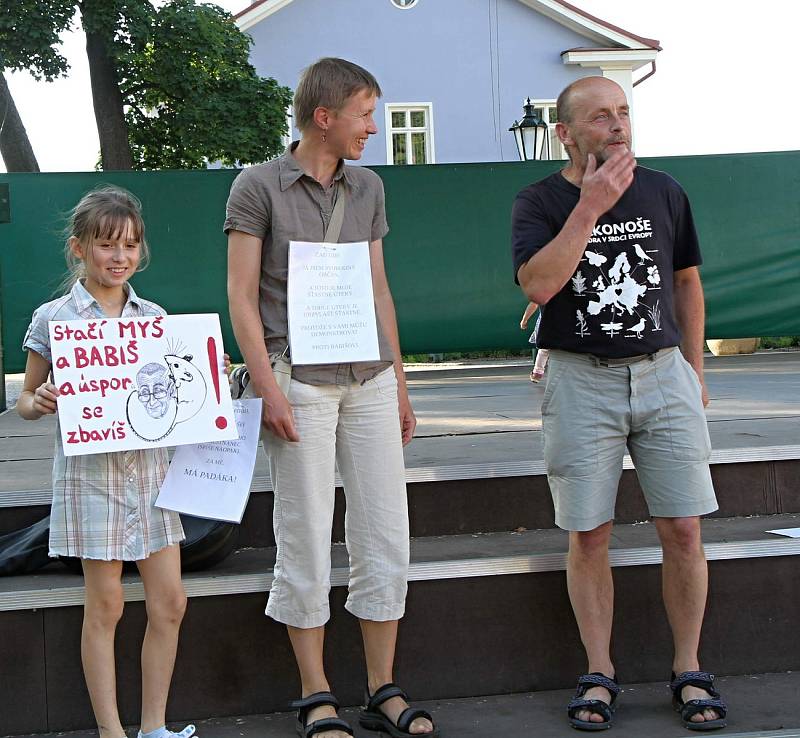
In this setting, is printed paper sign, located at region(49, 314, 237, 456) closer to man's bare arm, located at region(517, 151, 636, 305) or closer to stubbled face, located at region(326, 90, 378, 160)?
stubbled face, located at region(326, 90, 378, 160)

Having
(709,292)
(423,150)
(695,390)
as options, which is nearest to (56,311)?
(695,390)

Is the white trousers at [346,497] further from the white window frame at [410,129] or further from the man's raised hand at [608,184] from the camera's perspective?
the white window frame at [410,129]

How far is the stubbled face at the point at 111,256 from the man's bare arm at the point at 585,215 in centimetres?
104

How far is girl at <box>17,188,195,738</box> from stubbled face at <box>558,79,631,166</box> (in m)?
1.18

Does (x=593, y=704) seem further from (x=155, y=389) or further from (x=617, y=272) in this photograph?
(x=155, y=389)

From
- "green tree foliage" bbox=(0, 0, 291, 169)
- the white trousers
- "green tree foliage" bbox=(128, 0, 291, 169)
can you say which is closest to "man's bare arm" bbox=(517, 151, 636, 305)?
the white trousers

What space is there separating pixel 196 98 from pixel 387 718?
58.0ft

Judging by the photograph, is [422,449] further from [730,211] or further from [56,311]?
[730,211]

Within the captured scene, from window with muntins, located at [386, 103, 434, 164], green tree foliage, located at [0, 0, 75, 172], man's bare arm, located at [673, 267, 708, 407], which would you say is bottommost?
man's bare arm, located at [673, 267, 708, 407]

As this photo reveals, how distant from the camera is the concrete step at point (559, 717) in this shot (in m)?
2.86

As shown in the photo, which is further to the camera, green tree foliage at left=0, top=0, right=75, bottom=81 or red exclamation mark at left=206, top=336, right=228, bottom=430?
green tree foliage at left=0, top=0, right=75, bottom=81

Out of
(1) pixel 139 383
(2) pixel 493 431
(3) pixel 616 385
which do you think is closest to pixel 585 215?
(3) pixel 616 385

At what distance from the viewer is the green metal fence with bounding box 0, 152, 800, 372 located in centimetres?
680

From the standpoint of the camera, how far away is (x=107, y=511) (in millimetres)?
2621
